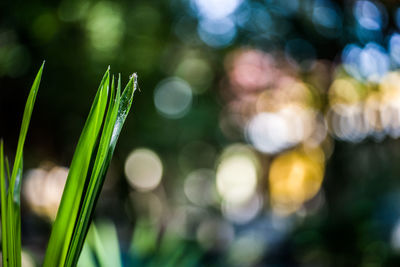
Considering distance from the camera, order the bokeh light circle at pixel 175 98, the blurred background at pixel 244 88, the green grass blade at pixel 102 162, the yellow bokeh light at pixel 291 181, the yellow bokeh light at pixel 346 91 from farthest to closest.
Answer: the yellow bokeh light at pixel 291 181 → the bokeh light circle at pixel 175 98 → the yellow bokeh light at pixel 346 91 → the blurred background at pixel 244 88 → the green grass blade at pixel 102 162

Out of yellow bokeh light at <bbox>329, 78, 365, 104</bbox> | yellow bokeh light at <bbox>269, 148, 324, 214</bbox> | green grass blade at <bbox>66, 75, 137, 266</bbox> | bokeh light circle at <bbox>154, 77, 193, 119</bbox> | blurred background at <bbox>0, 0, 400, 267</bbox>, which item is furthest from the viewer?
yellow bokeh light at <bbox>269, 148, 324, 214</bbox>

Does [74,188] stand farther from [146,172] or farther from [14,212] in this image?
[146,172]

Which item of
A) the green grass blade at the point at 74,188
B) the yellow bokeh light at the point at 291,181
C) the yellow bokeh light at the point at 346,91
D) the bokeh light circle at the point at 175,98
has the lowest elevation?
the green grass blade at the point at 74,188

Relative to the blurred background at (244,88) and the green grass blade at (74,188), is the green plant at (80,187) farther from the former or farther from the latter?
the blurred background at (244,88)

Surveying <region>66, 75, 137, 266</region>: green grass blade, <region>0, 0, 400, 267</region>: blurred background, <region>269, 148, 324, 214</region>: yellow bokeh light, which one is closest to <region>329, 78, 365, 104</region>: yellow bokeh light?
<region>0, 0, 400, 267</region>: blurred background

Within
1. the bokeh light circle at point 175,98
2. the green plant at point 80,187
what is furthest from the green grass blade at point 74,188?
the bokeh light circle at point 175,98

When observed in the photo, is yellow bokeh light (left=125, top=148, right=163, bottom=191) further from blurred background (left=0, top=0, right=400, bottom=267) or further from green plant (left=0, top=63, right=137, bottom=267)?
green plant (left=0, top=63, right=137, bottom=267)

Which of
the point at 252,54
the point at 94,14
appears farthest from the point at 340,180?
the point at 94,14
